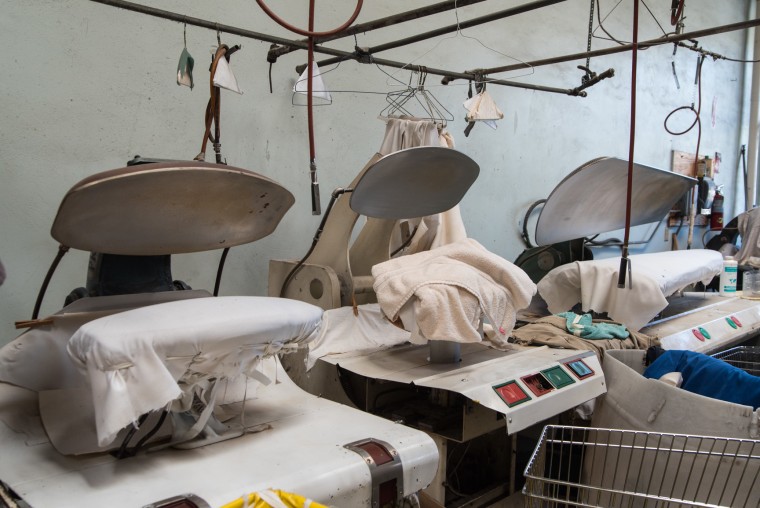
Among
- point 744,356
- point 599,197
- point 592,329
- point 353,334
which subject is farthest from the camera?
point 599,197

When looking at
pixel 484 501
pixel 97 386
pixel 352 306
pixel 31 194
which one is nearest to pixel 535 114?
pixel 352 306

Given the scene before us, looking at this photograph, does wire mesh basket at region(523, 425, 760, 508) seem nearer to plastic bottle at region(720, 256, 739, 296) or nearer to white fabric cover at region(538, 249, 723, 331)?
white fabric cover at region(538, 249, 723, 331)

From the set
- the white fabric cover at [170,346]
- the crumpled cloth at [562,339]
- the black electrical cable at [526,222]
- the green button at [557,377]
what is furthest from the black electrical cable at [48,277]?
the black electrical cable at [526,222]

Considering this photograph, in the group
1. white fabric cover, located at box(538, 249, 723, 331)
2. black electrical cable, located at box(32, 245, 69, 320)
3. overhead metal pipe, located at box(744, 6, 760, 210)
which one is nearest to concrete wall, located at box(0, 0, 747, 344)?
black electrical cable, located at box(32, 245, 69, 320)

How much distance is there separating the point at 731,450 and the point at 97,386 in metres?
1.66

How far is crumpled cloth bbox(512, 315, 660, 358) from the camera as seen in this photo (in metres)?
2.34

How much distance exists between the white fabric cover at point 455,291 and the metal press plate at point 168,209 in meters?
0.45

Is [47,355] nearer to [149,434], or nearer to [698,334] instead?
[149,434]

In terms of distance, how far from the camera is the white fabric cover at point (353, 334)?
2.09m

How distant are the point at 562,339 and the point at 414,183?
872mm

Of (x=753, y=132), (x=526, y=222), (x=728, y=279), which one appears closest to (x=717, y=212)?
(x=753, y=132)

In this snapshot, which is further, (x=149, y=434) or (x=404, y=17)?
(x=404, y=17)

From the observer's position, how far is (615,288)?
9.20 ft

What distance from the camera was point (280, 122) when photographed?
115 inches
